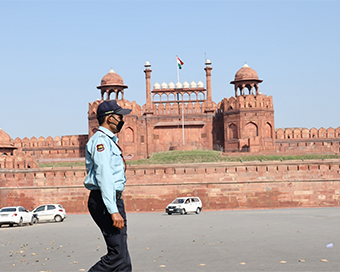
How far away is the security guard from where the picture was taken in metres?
4.66

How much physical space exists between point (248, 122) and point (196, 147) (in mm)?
4832

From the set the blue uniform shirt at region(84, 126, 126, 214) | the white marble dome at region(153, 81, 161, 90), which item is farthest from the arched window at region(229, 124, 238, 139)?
the blue uniform shirt at region(84, 126, 126, 214)

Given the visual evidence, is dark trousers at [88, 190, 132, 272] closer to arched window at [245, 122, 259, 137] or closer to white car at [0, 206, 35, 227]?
white car at [0, 206, 35, 227]

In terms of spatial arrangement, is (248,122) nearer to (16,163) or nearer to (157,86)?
(157,86)

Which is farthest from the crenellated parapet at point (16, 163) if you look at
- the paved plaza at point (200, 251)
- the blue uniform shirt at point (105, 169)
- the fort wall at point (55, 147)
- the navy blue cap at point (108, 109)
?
the blue uniform shirt at point (105, 169)

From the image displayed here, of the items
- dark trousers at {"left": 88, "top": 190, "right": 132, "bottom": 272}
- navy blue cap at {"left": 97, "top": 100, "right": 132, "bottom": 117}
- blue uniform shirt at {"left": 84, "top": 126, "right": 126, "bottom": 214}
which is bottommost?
dark trousers at {"left": 88, "top": 190, "right": 132, "bottom": 272}

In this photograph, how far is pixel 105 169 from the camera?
15.5 feet

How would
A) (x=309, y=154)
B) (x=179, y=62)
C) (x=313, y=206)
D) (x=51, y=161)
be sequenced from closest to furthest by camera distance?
(x=313, y=206) → (x=309, y=154) → (x=51, y=161) → (x=179, y=62)

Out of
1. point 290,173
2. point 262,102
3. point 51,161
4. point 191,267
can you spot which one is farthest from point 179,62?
point 191,267

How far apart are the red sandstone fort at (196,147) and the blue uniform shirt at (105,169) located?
25.4 metres

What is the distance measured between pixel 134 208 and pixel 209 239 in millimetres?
18823

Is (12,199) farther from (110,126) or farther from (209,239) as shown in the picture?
(110,126)

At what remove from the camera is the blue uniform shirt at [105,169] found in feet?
15.3

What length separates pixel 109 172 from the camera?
4734 millimetres
